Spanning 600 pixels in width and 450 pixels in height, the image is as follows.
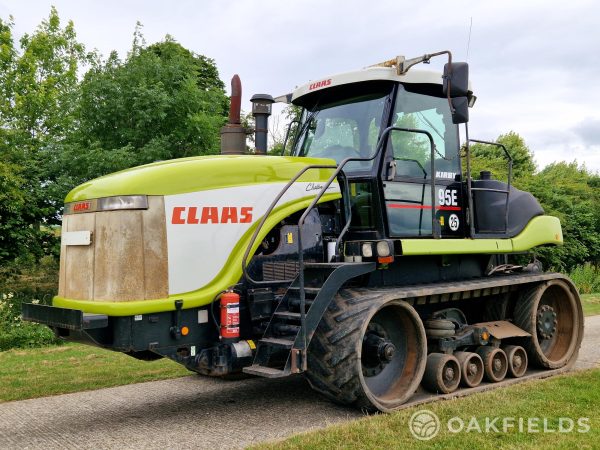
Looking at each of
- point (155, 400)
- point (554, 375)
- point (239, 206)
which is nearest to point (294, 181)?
point (239, 206)

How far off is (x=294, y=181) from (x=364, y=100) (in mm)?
1403

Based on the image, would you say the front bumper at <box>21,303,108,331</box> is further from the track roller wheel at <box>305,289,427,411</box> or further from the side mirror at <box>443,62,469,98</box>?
the side mirror at <box>443,62,469,98</box>

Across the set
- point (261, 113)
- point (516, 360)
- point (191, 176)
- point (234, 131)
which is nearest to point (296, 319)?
point (191, 176)

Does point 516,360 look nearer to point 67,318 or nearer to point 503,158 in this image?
point 67,318

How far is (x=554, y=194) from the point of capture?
25062 mm

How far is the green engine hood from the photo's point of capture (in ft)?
17.2

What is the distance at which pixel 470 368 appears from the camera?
259 inches

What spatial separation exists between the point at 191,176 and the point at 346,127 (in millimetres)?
1977

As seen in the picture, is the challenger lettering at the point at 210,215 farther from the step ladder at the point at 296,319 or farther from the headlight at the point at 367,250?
the headlight at the point at 367,250

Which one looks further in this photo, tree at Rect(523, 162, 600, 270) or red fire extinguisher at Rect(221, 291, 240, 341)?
tree at Rect(523, 162, 600, 270)

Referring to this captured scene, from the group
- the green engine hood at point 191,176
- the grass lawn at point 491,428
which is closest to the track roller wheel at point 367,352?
the grass lawn at point 491,428

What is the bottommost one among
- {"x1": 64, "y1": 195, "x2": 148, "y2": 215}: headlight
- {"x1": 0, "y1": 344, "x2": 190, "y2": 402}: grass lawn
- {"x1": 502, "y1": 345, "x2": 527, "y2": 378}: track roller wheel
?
{"x1": 0, "y1": 344, "x2": 190, "y2": 402}: grass lawn

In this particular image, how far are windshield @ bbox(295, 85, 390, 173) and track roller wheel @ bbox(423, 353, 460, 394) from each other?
1.98 meters

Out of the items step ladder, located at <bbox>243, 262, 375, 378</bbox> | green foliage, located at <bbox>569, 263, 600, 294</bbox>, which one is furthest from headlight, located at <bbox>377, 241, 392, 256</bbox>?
green foliage, located at <bbox>569, 263, 600, 294</bbox>
